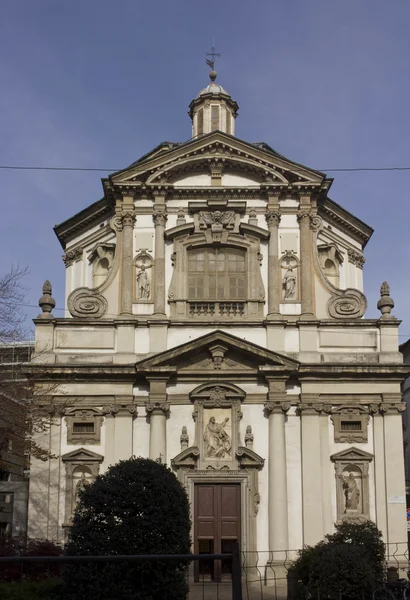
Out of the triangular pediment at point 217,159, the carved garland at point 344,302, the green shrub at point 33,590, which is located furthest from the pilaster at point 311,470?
the green shrub at point 33,590

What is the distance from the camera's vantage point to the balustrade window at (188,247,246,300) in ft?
94.5

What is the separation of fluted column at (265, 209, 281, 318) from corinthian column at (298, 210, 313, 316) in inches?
30.3

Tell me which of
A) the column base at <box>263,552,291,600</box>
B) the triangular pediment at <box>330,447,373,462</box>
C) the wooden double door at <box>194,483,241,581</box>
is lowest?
the column base at <box>263,552,291,600</box>

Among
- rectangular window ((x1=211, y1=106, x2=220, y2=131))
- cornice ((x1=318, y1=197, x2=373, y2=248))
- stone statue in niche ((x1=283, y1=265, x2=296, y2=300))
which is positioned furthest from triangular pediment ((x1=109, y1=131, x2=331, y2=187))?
rectangular window ((x1=211, y1=106, x2=220, y2=131))

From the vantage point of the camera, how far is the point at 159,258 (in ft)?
94.7

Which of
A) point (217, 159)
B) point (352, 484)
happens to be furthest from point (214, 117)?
point (352, 484)

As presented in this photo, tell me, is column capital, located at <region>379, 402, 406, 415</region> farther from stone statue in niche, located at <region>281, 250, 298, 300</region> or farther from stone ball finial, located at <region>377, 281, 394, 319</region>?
stone statue in niche, located at <region>281, 250, 298, 300</region>

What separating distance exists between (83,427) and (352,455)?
828 centimetres

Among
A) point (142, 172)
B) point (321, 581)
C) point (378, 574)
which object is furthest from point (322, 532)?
point (142, 172)

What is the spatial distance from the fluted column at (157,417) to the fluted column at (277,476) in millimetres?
3168

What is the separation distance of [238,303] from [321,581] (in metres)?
11.7

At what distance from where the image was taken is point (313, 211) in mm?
29547

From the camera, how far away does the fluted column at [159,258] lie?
93.4 feet

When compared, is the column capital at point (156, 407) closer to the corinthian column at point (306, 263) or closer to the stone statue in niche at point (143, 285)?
the stone statue in niche at point (143, 285)
